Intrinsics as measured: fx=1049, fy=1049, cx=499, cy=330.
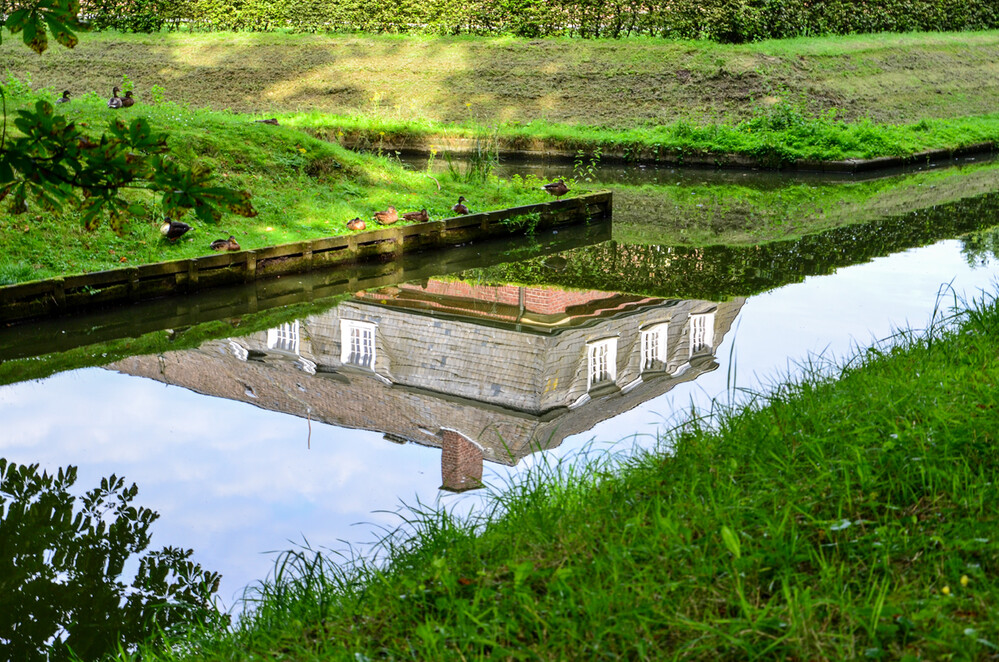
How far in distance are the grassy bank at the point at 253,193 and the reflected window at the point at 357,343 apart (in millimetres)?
2486

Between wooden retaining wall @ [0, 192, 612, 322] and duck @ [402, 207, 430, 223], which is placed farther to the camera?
duck @ [402, 207, 430, 223]

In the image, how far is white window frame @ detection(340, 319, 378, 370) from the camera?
883cm

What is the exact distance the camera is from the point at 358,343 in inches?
369

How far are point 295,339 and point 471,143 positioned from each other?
13.0 metres

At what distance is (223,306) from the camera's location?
1045 cm

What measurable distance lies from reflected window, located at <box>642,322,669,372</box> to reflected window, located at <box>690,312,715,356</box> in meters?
0.25

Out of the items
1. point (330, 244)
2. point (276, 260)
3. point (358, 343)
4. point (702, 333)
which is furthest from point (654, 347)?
point (276, 260)

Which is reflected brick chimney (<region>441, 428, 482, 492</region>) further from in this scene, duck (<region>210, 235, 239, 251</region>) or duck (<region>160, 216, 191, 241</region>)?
duck (<region>160, 216, 191, 241</region>)

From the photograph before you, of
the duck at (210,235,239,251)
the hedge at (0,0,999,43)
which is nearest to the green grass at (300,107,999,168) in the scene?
the hedge at (0,0,999,43)

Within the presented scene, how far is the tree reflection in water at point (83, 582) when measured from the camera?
4.74 meters

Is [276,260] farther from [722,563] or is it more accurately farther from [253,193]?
[722,563]

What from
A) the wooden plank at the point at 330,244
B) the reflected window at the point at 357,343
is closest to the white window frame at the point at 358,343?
the reflected window at the point at 357,343

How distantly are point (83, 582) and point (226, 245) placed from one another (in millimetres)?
6403

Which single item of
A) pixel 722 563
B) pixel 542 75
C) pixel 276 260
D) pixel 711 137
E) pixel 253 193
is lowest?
pixel 711 137
